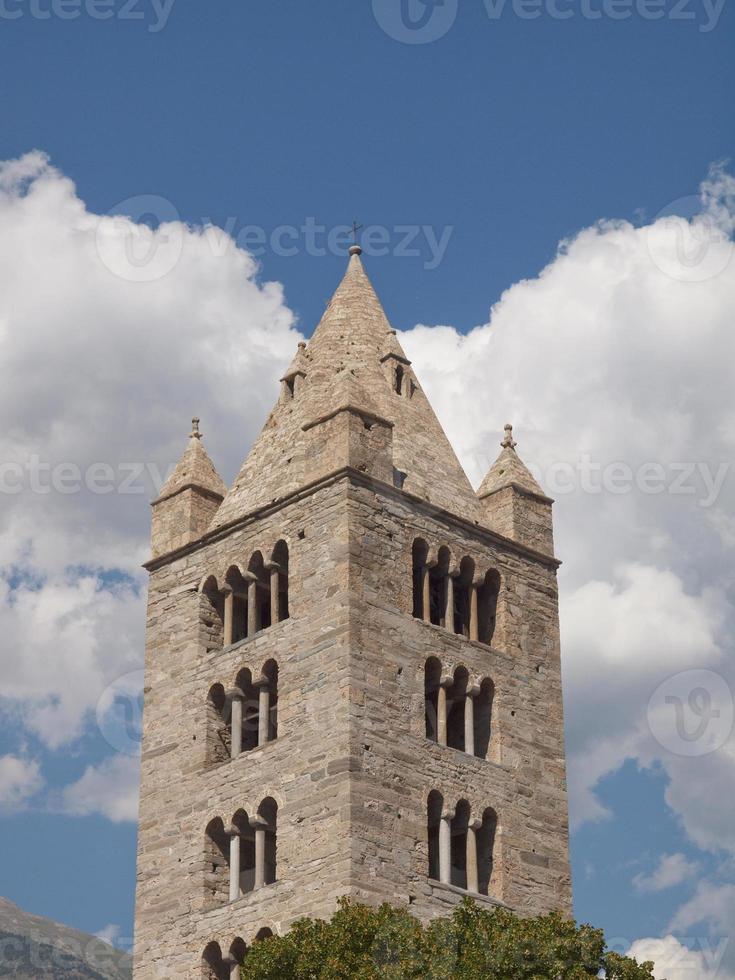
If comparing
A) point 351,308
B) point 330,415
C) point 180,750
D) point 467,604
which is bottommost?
point 180,750

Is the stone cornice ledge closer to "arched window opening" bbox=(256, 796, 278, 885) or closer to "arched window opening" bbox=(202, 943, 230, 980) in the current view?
"arched window opening" bbox=(256, 796, 278, 885)

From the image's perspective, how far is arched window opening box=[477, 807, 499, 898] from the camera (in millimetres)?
47438

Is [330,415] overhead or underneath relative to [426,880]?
overhead

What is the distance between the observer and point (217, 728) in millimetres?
49250

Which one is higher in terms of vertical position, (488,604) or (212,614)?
(488,604)

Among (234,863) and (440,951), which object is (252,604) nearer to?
(234,863)

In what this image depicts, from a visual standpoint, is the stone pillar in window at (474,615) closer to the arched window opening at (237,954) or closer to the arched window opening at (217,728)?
the arched window opening at (217,728)

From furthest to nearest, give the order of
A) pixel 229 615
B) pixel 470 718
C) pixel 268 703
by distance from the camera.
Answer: pixel 229 615
pixel 470 718
pixel 268 703

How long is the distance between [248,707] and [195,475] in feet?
24.7

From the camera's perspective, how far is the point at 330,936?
39.1 metres

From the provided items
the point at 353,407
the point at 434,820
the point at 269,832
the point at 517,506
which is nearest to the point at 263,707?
the point at 269,832

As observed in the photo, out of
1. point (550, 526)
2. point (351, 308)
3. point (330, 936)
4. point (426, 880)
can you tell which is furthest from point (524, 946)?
point (351, 308)

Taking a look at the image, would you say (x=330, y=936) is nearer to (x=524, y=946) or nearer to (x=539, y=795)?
(x=524, y=946)

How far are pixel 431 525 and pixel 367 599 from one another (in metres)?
3.62
